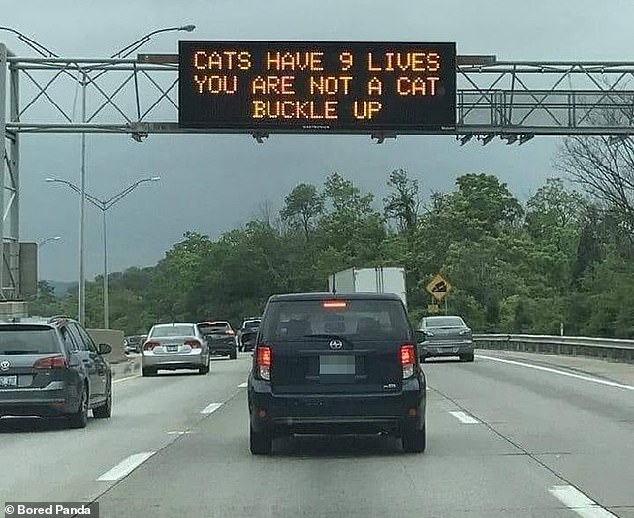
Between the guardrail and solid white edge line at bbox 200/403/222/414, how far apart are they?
56.0 feet

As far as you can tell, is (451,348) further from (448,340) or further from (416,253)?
(416,253)

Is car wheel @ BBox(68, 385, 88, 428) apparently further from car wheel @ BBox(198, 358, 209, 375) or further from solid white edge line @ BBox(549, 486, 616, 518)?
car wheel @ BBox(198, 358, 209, 375)

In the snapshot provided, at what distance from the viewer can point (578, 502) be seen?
10.7m

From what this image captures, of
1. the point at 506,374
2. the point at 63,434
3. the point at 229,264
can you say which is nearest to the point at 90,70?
the point at 506,374

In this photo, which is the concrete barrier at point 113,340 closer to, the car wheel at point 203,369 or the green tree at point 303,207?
the car wheel at point 203,369

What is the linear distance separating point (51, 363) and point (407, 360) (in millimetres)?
5807

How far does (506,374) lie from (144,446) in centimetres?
1760

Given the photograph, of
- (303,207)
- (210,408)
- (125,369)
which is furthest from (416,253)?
(210,408)

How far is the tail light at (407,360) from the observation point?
13.6 meters

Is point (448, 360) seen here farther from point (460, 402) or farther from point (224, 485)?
point (224, 485)

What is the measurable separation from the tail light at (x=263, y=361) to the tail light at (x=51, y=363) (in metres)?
4.53

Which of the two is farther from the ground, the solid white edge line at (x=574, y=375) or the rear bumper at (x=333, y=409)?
the rear bumper at (x=333, y=409)

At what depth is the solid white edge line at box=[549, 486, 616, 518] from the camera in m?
10.1

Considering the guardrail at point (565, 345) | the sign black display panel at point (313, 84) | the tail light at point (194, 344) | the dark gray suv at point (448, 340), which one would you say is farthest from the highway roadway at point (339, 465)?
the dark gray suv at point (448, 340)
